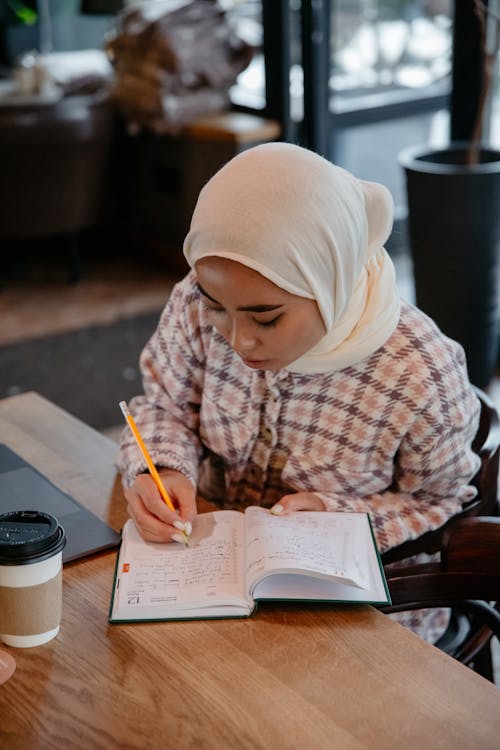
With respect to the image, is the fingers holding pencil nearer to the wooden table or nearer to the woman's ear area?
the wooden table

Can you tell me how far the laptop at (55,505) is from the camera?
4.25 ft

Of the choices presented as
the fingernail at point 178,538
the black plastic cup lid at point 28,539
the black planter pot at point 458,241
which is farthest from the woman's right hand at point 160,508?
the black planter pot at point 458,241

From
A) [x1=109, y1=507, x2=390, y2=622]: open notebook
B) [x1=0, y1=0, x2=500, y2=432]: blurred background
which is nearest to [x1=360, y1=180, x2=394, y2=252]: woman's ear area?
[x1=109, y1=507, x2=390, y2=622]: open notebook

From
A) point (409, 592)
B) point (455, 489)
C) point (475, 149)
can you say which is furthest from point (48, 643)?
point (475, 149)

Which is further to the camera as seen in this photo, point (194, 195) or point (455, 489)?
point (194, 195)

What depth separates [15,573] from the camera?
1048 millimetres

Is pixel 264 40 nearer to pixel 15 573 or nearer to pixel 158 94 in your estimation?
pixel 158 94

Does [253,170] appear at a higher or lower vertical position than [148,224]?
higher

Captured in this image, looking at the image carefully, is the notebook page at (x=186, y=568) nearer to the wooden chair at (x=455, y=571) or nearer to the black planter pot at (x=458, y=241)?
the wooden chair at (x=455, y=571)

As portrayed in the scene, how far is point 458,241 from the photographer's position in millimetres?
3219

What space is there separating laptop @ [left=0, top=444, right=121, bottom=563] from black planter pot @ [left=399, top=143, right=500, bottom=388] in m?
2.04

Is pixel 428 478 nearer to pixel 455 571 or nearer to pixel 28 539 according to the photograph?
pixel 455 571

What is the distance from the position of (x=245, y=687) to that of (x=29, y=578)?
0.84ft

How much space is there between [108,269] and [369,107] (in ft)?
5.09
